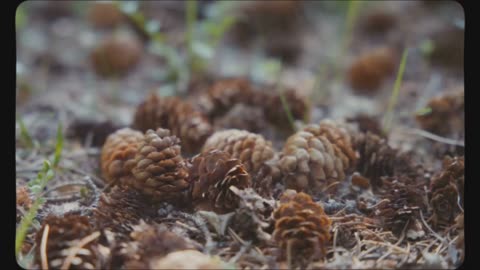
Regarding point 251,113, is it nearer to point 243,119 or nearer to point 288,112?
point 243,119

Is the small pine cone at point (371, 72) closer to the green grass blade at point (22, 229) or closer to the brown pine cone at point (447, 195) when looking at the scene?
the brown pine cone at point (447, 195)

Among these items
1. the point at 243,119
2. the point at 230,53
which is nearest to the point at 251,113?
the point at 243,119

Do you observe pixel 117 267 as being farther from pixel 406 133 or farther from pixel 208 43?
pixel 208 43

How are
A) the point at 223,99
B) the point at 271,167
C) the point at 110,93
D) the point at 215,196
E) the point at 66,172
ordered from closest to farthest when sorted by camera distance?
the point at 215,196 < the point at 271,167 < the point at 66,172 < the point at 223,99 < the point at 110,93

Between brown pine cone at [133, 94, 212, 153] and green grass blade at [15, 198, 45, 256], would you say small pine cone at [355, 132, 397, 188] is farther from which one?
green grass blade at [15, 198, 45, 256]
